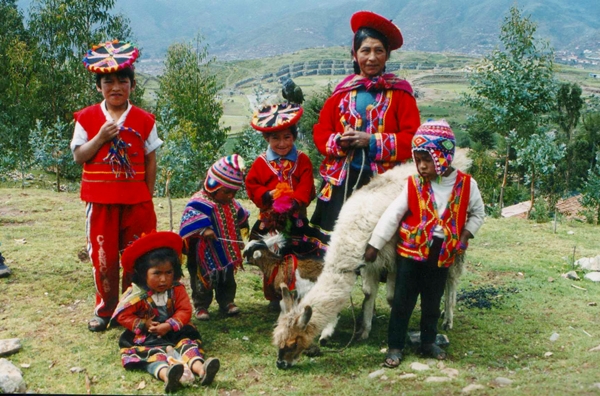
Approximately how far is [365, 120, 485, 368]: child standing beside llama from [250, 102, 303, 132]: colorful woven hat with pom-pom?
115 cm

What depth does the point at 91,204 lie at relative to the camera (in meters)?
4.33

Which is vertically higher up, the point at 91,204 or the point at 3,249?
the point at 91,204

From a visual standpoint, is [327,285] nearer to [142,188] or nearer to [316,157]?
[142,188]

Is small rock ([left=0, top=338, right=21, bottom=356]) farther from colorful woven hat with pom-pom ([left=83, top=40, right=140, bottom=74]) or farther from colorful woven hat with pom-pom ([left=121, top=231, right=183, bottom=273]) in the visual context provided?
colorful woven hat with pom-pom ([left=83, top=40, right=140, bottom=74])

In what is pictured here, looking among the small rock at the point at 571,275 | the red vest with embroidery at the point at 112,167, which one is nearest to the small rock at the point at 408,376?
the red vest with embroidery at the point at 112,167

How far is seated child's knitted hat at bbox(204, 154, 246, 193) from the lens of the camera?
452cm

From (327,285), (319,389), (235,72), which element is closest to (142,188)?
(327,285)

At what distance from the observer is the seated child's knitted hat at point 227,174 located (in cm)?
452

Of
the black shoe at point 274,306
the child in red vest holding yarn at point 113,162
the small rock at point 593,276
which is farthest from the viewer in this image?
the small rock at point 593,276

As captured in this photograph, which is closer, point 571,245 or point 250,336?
point 250,336

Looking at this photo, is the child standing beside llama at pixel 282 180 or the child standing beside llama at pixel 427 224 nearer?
the child standing beside llama at pixel 427 224

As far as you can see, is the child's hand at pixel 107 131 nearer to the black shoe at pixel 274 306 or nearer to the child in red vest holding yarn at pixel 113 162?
the child in red vest holding yarn at pixel 113 162

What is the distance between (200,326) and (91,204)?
1444 mm

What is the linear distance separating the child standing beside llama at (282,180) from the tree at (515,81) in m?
11.2
